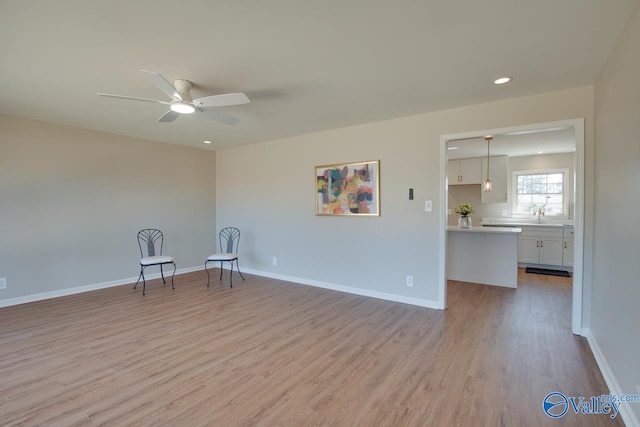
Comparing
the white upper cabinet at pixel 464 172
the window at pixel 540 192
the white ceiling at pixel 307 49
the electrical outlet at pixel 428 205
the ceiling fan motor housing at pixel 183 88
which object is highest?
the white ceiling at pixel 307 49

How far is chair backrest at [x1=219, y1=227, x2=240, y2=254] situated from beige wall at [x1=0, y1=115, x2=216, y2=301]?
510mm

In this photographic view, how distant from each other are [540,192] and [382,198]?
462cm

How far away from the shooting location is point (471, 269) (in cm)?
483

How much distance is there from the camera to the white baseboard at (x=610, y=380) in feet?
5.42

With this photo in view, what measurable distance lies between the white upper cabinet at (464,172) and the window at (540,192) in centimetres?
93

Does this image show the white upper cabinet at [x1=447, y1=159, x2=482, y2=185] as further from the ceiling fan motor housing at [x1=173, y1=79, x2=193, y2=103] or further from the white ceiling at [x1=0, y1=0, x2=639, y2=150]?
the ceiling fan motor housing at [x1=173, y1=79, x2=193, y2=103]

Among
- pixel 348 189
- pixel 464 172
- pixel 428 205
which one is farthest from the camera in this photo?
pixel 464 172

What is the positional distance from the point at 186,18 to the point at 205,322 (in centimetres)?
281

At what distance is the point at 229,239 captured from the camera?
18.4 feet

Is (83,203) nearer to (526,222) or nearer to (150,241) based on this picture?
(150,241)

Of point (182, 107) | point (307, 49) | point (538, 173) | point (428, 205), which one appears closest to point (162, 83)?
point (182, 107)

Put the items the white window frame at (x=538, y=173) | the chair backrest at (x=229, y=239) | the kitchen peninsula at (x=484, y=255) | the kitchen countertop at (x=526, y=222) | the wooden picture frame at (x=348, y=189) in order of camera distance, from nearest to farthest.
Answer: the wooden picture frame at (x=348, y=189)
the kitchen peninsula at (x=484, y=255)
the chair backrest at (x=229, y=239)
the kitchen countertop at (x=526, y=222)
the white window frame at (x=538, y=173)

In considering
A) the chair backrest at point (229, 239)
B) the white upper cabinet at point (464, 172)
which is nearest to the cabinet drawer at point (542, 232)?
the white upper cabinet at point (464, 172)

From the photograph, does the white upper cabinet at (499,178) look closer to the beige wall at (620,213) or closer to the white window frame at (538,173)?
the white window frame at (538,173)
